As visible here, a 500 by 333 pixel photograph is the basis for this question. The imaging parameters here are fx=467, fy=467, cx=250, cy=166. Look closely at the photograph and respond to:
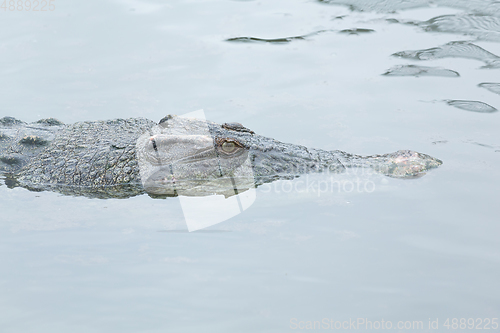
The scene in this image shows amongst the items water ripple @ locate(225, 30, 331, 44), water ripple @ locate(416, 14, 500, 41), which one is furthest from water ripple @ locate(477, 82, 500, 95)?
water ripple @ locate(225, 30, 331, 44)

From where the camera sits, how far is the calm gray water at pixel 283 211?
3418mm

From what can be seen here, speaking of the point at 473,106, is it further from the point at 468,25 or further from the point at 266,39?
the point at 266,39

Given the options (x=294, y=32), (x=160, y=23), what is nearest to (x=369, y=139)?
(x=294, y=32)

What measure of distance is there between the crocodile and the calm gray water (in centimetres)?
19

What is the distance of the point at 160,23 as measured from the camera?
10.5 metres

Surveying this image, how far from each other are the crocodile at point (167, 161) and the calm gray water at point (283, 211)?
19 centimetres

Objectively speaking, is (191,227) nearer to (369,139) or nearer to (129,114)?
(369,139)

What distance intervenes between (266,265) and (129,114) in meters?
4.49

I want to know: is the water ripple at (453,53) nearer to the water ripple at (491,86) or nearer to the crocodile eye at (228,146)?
the water ripple at (491,86)

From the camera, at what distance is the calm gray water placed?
3.42 m

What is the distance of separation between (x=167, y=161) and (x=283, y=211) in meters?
1.29

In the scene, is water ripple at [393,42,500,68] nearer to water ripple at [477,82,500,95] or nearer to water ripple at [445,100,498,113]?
water ripple at [477,82,500,95]

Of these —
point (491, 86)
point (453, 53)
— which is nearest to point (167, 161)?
point (491, 86)

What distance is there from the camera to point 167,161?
4.79m
